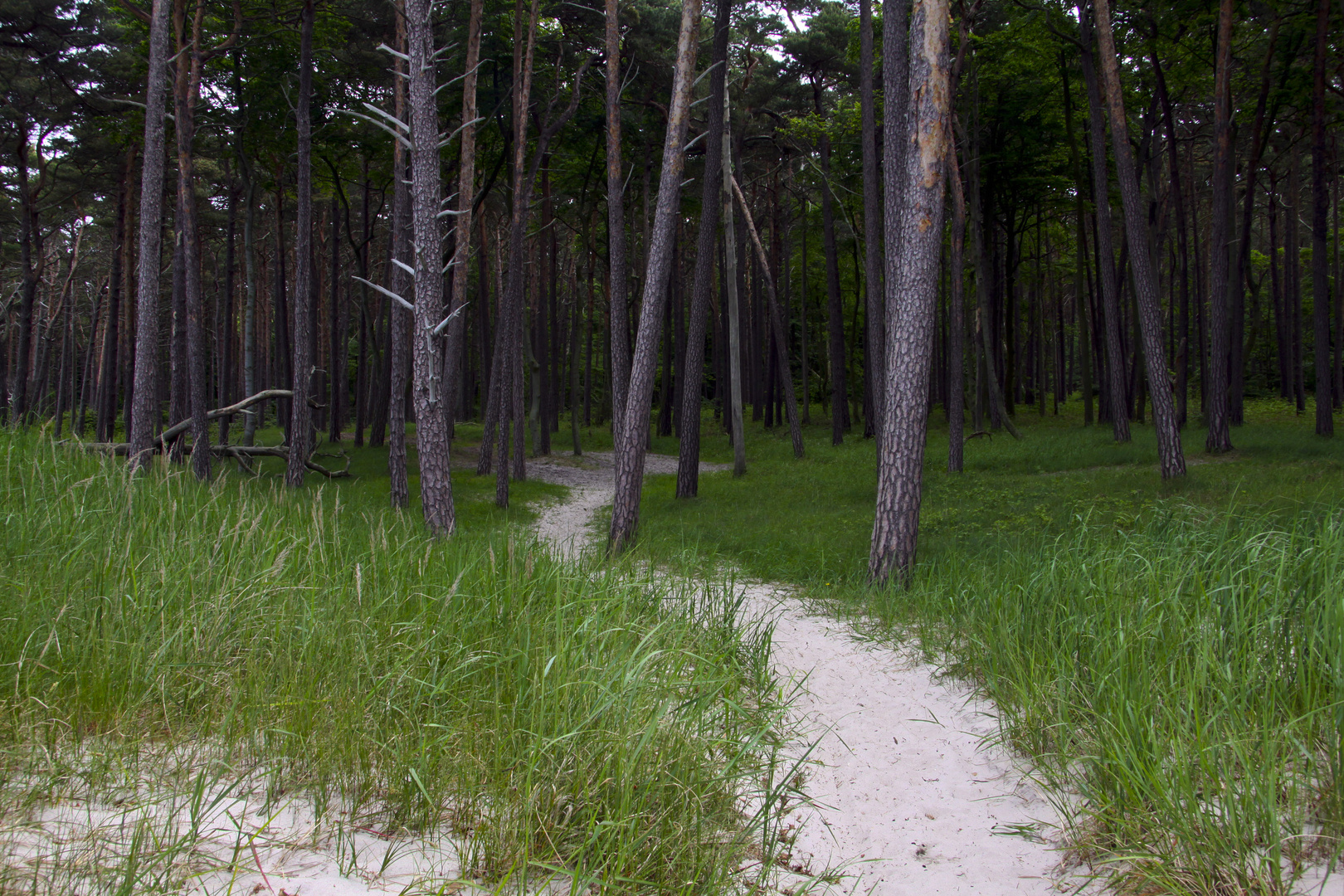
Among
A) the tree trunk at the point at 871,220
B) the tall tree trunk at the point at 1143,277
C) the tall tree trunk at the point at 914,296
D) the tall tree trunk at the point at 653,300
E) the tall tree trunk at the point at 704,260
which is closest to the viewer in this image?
the tall tree trunk at the point at 914,296

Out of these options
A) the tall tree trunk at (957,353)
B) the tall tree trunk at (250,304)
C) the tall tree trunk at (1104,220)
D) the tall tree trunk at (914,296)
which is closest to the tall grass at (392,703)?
the tall tree trunk at (914,296)

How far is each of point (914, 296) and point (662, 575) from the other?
3.69 metres

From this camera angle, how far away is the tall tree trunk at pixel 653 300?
9656 millimetres

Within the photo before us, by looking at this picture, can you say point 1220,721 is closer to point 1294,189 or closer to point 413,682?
point 413,682

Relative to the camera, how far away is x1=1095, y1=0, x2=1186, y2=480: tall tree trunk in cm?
1171

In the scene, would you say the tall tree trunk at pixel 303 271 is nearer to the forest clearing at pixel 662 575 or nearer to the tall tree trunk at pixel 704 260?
the forest clearing at pixel 662 575

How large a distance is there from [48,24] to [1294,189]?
110ft

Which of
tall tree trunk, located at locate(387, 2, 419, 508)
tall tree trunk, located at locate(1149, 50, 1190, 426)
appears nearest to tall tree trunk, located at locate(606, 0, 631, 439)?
tall tree trunk, located at locate(387, 2, 419, 508)

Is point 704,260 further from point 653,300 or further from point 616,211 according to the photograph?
point 653,300

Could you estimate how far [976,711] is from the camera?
4348 millimetres

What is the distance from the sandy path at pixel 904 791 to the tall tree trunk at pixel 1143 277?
873 cm

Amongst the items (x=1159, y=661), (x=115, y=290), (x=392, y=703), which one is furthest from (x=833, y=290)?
(x=392, y=703)

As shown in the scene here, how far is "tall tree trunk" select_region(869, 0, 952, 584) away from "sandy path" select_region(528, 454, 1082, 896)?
7.03ft

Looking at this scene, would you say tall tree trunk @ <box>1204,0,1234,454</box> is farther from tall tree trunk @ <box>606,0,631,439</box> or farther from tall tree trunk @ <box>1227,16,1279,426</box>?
tall tree trunk @ <box>606,0,631,439</box>
